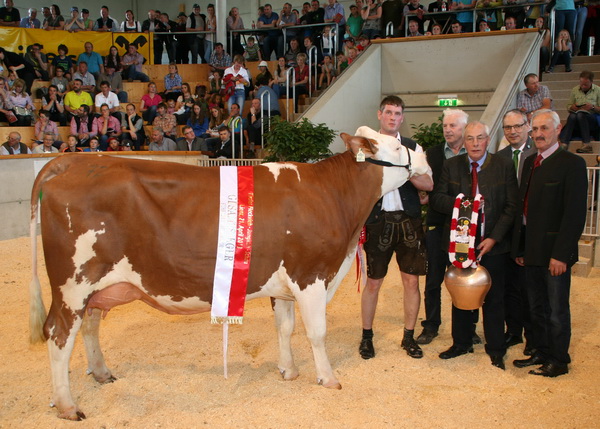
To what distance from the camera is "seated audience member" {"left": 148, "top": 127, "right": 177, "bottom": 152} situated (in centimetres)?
1330

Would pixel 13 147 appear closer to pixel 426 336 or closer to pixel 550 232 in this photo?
pixel 426 336

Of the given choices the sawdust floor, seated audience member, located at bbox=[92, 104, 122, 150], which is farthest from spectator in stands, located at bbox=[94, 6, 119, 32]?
the sawdust floor

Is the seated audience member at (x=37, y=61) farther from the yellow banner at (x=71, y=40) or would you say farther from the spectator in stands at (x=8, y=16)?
the spectator in stands at (x=8, y=16)

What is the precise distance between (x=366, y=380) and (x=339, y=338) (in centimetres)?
95

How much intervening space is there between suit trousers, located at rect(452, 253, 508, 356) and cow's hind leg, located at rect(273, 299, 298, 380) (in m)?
1.45

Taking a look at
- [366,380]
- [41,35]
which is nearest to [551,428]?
[366,380]

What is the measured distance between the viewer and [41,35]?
16.4m

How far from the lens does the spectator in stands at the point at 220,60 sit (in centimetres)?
1648

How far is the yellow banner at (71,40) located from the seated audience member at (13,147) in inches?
224

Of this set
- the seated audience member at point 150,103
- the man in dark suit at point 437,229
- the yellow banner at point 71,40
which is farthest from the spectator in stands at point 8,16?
the man in dark suit at point 437,229

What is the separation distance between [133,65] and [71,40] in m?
1.95

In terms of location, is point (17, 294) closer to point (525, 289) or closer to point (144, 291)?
point (144, 291)

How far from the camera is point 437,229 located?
5.23 meters

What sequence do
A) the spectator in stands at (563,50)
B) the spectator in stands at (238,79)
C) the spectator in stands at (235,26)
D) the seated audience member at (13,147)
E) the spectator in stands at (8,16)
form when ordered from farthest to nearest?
the spectator in stands at (235,26) < the spectator in stands at (8,16) < the spectator in stands at (238,79) < the spectator in stands at (563,50) < the seated audience member at (13,147)
